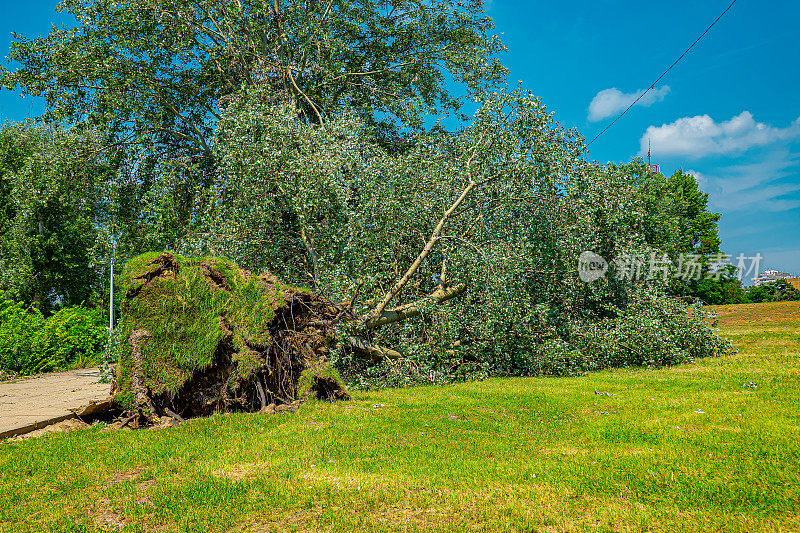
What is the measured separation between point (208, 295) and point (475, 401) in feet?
14.5

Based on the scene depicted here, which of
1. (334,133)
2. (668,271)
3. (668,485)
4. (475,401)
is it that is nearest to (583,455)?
(668,485)

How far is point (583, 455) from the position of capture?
497cm

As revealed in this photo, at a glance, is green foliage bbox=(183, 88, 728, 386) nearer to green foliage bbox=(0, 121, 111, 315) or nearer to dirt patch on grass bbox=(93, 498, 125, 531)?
dirt patch on grass bbox=(93, 498, 125, 531)

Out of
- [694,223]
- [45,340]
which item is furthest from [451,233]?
[694,223]

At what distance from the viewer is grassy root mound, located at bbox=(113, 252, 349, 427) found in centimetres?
658

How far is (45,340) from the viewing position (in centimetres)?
1412

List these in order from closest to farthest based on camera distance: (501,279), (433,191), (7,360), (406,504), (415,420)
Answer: (406,504)
(415,420)
(501,279)
(433,191)
(7,360)

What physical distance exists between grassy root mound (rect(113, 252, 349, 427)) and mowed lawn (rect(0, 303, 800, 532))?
469 mm

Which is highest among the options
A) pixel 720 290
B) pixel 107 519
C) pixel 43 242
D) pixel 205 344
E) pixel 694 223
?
pixel 694 223

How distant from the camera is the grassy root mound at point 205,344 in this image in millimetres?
6582

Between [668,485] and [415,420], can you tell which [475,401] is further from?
[668,485]

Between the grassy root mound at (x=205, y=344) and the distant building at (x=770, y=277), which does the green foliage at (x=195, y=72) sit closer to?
the grassy root mound at (x=205, y=344)

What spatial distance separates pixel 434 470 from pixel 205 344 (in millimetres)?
3780

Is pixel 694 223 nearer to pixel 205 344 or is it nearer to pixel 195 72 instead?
pixel 195 72
